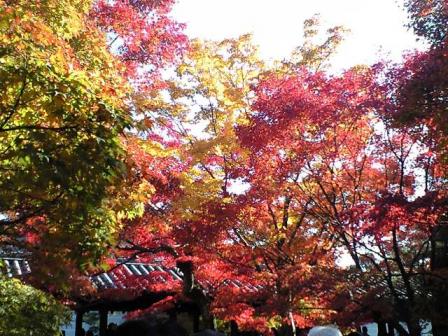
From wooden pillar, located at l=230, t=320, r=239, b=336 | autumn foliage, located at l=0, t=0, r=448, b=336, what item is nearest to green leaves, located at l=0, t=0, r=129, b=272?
autumn foliage, located at l=0, t=0, r=448, b=336

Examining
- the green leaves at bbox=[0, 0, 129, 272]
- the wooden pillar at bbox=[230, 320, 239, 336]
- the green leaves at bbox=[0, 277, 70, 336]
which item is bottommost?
the wooden pillar at bbox=[230, 320, 239, 336]

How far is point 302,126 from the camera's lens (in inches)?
404

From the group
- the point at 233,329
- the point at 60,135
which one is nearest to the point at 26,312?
the point at 60,135

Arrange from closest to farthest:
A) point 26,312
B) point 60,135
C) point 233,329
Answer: point 60,135 → point 26,312 → point 233,329

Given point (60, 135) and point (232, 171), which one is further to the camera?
point (232, 171)

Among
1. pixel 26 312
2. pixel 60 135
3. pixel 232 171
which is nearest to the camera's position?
pixel 60 135

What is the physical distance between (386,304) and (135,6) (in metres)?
10.5

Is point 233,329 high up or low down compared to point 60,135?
down

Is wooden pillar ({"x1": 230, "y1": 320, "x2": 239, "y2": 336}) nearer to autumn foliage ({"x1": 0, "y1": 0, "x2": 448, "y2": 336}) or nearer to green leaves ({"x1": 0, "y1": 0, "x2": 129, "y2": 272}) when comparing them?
autumn foliage ({"x1": 0, "y1": 0, "x2": 448, "y2": 336})

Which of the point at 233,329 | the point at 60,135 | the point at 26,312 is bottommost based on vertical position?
the point at 233,329

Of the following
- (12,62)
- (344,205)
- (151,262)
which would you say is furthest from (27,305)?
(151,262)

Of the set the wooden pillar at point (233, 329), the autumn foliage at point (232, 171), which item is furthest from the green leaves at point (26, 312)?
the wooden pillar at point (233, 329)

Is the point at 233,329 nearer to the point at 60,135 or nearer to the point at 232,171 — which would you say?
the point at 232,171

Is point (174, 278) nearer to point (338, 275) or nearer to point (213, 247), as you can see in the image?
point (213, 247)
